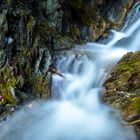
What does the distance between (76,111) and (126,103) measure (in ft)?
7.20

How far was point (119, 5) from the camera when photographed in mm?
25875

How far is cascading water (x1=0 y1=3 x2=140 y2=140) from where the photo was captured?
567 inches

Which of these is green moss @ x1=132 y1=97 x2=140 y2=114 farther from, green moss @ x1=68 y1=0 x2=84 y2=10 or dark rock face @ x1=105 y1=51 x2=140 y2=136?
green moss @ x1=68 y1=0 x2=84 y2=10

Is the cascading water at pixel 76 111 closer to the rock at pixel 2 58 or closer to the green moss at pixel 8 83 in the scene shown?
the green moss at pixel 8 83

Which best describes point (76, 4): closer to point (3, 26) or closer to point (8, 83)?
point (3, 26)

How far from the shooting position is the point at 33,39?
57.9 feet

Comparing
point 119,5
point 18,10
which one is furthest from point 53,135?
point 119,5

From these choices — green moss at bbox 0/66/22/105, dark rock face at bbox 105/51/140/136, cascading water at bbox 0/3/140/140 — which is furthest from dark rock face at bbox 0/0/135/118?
dark rock face at bbox 105/51/140/136

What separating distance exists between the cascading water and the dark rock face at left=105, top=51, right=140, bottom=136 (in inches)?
15.8

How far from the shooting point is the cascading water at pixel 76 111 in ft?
47.2

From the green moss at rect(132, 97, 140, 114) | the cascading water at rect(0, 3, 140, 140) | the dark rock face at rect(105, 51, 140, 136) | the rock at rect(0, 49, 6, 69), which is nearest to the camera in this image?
the cascading water at rect(0, 3, 140, 140)

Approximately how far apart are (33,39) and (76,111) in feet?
13.3

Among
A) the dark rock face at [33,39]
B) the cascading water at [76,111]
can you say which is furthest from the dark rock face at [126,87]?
the dark rock face at [33,39]

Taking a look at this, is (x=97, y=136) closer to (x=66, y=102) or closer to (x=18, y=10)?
(x=66, y=102)
